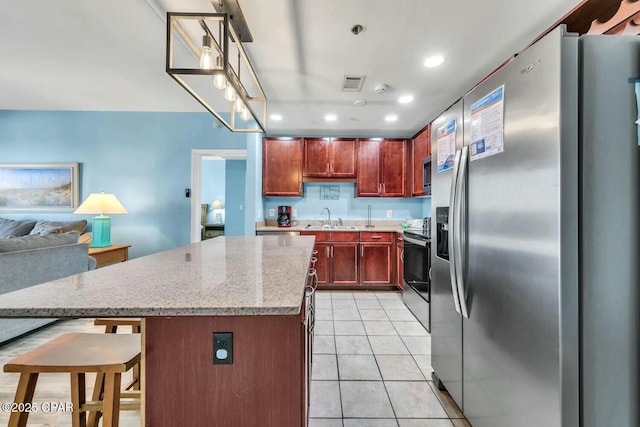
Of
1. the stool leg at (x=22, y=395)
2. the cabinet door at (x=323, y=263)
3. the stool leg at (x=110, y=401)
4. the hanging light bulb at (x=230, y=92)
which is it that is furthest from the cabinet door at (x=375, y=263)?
the stool leg at (x=22, y=395)

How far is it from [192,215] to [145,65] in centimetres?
203

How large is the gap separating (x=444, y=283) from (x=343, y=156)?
2.84 metres

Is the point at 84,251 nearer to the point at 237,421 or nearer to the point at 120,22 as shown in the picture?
the point at 120,22

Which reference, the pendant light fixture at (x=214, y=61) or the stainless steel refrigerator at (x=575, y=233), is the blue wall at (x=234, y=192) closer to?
the pendant light fixture at (x=214, y=61)

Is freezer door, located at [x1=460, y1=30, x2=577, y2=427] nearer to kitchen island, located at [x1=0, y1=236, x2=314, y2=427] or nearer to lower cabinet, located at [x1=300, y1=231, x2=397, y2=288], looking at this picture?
kitchen island, located at [x1=0, y1=236, x2=314, y2=427]

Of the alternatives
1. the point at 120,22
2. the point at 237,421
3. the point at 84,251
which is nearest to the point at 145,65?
the point at 120,22

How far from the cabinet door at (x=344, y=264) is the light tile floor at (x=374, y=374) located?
76 centimetres

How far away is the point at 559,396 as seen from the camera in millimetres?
868

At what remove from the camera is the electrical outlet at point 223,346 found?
2.58 feet

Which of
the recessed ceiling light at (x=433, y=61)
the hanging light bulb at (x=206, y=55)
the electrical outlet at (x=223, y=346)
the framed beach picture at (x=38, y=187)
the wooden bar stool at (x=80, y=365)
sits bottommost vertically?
the wooden bar stool at (x=80, y=365)

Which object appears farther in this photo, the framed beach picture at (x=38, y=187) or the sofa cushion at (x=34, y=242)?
the framed beach picture at (x=38, y=187)

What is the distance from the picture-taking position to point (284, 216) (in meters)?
4.21

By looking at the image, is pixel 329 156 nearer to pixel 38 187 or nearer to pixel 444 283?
pixel 444 283

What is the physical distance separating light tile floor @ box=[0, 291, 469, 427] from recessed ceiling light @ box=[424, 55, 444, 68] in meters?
2.44
